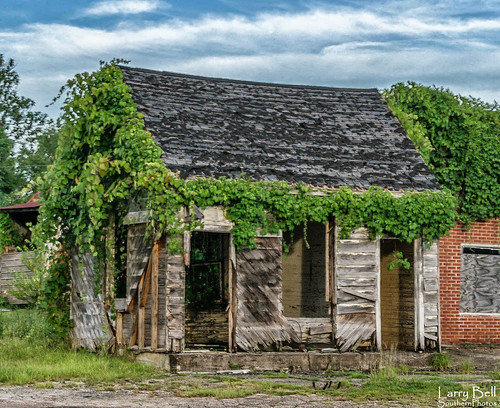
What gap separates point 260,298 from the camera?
54.4 feet

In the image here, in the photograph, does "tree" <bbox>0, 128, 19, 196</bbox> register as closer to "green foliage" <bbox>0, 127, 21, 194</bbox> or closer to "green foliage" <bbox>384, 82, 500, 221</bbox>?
"green foliage" <bbox>0, 127, 21, 194</bbox>

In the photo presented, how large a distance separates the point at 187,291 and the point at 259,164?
14.2 feet

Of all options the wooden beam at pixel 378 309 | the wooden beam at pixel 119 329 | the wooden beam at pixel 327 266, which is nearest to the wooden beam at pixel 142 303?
the wooden beam at pixel 119 329

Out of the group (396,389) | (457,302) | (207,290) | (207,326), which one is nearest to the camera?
(396,389)

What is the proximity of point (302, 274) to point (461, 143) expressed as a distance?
5.18 metres

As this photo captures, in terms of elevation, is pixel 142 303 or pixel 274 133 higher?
pixel 274 133

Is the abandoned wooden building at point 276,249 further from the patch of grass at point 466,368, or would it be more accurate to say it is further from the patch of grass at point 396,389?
the patch of grass at point 396,389

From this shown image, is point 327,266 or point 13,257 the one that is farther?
point 13,257

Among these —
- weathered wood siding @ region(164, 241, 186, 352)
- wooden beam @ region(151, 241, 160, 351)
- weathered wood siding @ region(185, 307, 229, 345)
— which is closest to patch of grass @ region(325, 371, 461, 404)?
weathered wood siding @ region(164, 241, 186, 352)

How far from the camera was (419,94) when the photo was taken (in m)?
21.9

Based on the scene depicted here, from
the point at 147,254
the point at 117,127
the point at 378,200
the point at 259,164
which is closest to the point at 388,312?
the point at 378,200

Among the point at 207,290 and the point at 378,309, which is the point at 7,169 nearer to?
the point at 207,290

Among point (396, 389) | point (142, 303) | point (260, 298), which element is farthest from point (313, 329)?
point (396, 389)

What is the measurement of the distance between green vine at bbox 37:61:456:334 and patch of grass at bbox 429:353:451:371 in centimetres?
238
